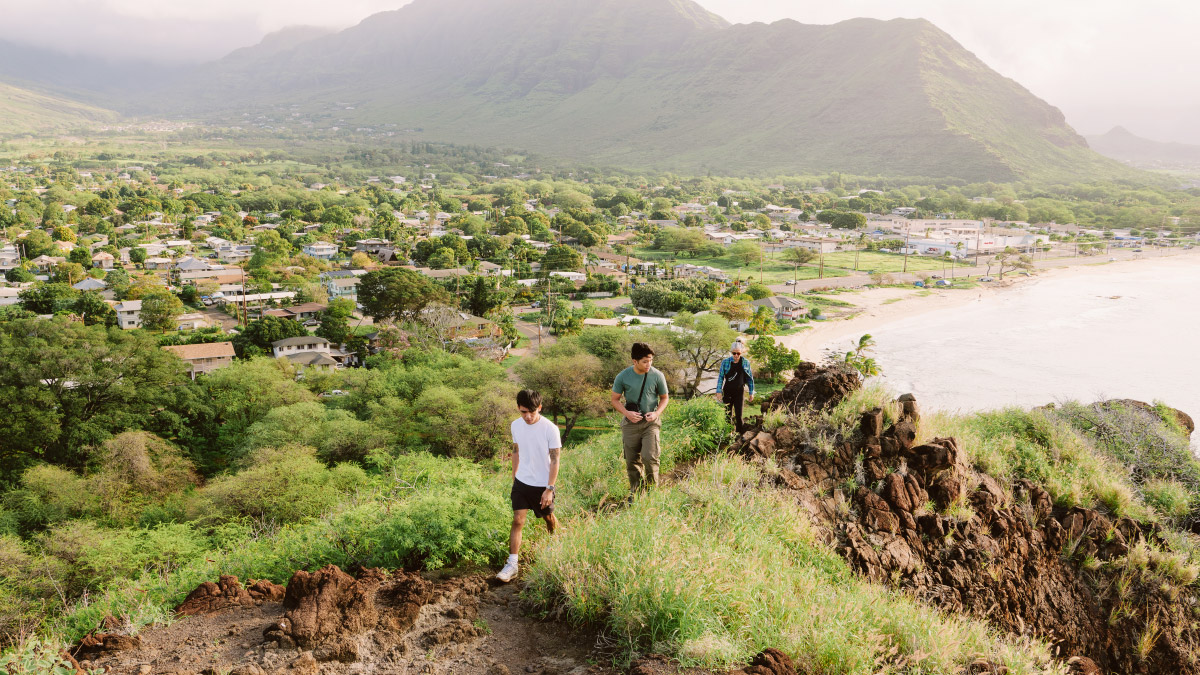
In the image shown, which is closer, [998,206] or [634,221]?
[634,221]

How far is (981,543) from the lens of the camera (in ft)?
17.8

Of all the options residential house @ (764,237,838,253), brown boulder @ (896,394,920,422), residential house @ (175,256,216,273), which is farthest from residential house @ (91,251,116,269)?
brown boulder @ (896,394,920,422)

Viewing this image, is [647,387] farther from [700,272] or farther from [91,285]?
[700,272]

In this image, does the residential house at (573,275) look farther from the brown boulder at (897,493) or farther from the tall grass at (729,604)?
the tall grass at (729,604)

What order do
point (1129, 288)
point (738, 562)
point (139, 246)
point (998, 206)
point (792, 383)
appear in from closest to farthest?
1. point (738, 562)
2. point (792, 383)
3. point (1129, 288)
4. point (139, 246)
5. point (998, 206)

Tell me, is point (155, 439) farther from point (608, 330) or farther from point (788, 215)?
point (788, 215)

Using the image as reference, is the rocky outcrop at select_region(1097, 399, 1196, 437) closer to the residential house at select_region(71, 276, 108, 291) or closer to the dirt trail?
the dirt trail

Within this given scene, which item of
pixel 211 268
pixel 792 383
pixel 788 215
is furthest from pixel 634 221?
pixel 792 383

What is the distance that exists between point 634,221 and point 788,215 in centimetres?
2360

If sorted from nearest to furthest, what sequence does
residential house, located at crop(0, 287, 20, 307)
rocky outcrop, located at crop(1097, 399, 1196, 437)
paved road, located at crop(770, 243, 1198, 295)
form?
1. rocky outcrop, located at crop(1097, 399, 1196, 437)
2. residential house, located at crop(0, 287, 20, 307)
3. paved road, located at crop(770, 243, 1198, 295)

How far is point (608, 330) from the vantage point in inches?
1064

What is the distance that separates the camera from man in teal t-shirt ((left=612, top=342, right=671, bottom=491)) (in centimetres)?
502

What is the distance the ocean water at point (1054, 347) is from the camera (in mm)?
23672

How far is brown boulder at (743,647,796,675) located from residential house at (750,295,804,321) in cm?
3478
